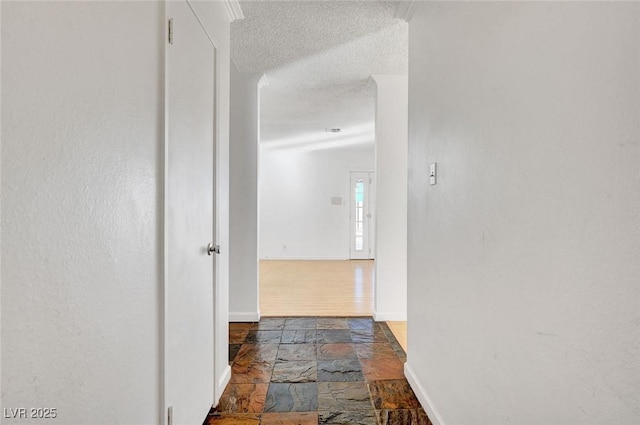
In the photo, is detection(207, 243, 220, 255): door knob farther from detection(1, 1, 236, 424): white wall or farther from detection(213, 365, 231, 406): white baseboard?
detection(213, 365, 231, 406): white baseboard

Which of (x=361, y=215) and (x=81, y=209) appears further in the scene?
(x=361, y=215)

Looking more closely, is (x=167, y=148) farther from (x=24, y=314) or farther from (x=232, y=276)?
(x=232, y=276)

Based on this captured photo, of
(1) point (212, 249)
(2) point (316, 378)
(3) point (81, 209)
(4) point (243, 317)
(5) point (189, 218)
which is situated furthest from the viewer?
(4) point (243, 317)

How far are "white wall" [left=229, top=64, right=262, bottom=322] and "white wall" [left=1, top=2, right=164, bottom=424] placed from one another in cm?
212

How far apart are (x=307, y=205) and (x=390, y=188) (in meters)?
4.49

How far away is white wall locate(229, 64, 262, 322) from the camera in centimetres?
331

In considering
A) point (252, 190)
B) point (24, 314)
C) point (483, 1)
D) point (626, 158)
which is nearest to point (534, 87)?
point (626, 158)

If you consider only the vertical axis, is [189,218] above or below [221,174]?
below

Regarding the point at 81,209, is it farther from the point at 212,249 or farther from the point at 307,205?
the point at 307,205

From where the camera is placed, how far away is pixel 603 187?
72cm

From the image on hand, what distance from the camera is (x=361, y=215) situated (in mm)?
7848

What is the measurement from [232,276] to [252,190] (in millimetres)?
863

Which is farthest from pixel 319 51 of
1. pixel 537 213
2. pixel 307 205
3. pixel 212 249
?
pixel 307 205

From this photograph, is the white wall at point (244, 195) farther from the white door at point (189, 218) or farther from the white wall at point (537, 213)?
the white wall at point (537, 213)
